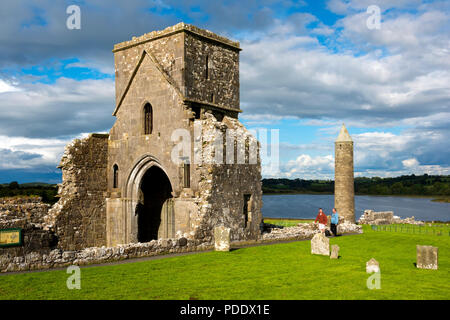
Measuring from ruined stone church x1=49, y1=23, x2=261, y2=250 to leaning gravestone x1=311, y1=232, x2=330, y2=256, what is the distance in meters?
3.95

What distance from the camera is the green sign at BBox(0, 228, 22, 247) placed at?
13023mm

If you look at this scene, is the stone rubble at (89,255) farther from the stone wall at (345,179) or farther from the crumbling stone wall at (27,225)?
the stone wall at (345,179)

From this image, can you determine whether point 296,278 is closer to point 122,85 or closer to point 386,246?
point 386,246

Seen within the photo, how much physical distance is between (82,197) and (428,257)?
14.6 metres

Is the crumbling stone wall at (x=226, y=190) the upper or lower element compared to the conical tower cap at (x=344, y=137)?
lower

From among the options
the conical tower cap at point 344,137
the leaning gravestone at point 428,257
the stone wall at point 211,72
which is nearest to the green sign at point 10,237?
the stone wall at point 211,72

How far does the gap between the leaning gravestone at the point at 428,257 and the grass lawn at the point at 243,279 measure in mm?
271

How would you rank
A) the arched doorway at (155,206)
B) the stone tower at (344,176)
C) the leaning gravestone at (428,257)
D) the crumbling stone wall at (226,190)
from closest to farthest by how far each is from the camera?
the leaning gravestone at (428,257), the crumbling stone wall at (226,190), the arched doorway at (155,206), the stone tower at (344,176)

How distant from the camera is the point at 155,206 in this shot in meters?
22.4

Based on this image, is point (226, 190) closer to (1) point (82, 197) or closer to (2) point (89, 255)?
(2) point (89, 255)


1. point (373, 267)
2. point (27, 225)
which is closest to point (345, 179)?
point (373, 267)

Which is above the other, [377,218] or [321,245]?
[321,245]

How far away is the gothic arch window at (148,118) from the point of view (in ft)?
66.8
